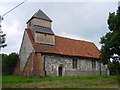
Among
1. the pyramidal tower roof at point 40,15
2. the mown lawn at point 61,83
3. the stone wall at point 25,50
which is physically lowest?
the mown lawn at point 61,83

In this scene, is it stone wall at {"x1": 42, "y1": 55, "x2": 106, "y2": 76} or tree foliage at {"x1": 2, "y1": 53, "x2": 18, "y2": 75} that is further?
tree foliage at {"x1": 2, "y1": 53, "x2": 18, "y2": 75}

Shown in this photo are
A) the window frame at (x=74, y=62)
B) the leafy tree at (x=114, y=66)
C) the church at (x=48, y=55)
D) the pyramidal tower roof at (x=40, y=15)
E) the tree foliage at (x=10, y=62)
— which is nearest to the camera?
the leafy tree at (x=114, y=66)

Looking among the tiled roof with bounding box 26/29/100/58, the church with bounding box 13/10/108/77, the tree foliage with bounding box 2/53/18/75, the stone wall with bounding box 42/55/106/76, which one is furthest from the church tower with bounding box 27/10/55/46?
the tree foliage with bounding box 2/53/18/75

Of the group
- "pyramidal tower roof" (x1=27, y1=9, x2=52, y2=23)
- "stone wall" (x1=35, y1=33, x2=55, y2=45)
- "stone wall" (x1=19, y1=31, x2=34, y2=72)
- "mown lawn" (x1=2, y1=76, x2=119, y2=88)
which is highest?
"pyramidal tower roof" (x1=27, y1=9, x2=52, y2=23)

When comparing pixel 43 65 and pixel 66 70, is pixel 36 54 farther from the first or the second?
pixel 66 70

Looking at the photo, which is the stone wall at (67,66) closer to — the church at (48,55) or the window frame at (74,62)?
the church at (48,55)

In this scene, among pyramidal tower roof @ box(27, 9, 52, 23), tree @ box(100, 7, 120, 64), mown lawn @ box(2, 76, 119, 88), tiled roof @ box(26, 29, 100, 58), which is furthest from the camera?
pyramidal tower roof @ box(27, 9, 52, 23)

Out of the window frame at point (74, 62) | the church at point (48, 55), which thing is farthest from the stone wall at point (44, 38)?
the window frame at point (74, 62)

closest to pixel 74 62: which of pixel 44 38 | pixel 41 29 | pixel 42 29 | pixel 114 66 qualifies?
pixel 44 38

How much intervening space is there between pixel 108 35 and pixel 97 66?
629 inches

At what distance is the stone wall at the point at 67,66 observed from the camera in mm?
28692

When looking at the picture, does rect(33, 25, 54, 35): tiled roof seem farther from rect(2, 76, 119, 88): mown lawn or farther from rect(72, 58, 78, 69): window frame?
rect(2, 76, 119, 88): mown lawn

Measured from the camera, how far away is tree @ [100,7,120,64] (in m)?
19.2

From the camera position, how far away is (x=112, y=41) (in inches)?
759
